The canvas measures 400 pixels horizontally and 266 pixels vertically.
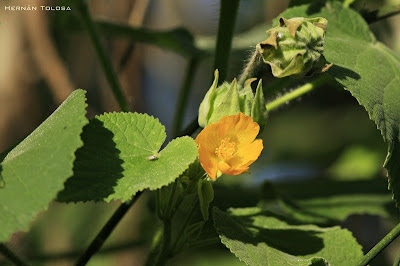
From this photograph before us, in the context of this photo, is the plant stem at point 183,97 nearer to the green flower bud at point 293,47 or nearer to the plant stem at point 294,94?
the plant stem at point 294,94

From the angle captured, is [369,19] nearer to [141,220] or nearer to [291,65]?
[291,65]

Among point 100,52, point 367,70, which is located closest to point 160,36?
point 100,52

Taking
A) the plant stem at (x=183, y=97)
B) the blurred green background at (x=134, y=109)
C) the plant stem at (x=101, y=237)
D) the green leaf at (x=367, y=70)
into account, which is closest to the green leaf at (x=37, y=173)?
the plant stem at (x=101, y=237)

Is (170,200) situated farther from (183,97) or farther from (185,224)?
(183,97)

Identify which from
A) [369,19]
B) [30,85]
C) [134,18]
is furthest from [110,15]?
[369,19]

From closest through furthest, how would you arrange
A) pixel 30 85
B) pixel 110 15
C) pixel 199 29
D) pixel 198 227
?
pixel 198 227
pixel 30 85
pixel 110 15
pixel 199 29

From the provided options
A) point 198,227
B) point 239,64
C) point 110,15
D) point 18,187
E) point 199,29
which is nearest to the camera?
point 18,187
